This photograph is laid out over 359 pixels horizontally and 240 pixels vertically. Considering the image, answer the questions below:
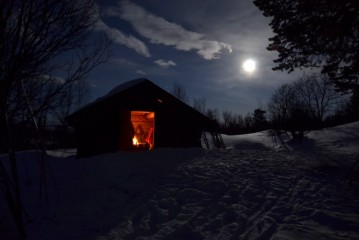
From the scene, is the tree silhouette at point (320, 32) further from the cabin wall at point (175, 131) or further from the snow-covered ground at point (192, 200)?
the cabin wall at point (175, 131)

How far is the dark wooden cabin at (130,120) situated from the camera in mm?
13070

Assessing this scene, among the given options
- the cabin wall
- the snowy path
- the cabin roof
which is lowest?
the snowy path

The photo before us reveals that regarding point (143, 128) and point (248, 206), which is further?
point (143, 128)

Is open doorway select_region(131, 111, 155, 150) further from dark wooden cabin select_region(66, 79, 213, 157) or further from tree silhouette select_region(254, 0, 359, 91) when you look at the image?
tree silhouette select_region(254, 0, 359, 91)

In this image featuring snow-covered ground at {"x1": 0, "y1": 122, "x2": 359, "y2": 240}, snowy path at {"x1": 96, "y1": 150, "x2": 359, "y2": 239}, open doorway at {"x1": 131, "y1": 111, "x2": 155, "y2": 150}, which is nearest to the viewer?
snowy path at {"x1": 96, "y1": 150, "x2": 359, "y2": 239}

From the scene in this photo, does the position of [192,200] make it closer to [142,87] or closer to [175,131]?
[175,131]

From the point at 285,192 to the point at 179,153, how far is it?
602 cm

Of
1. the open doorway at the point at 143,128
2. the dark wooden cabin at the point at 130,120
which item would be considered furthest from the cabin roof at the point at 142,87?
the open doorway at the point at 143,128

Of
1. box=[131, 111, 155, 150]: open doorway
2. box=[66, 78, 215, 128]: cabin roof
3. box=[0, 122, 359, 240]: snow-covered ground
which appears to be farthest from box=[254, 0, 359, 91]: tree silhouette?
box=[131, 111, 155, 150]: open doorway

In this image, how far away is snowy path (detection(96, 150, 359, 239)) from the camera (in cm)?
448

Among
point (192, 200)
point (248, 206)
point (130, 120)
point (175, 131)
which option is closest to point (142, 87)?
point (130, 120)

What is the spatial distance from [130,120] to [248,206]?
9.28 meters

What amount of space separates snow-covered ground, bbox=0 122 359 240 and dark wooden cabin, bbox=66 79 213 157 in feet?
8.62

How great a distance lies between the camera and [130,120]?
13.7 metres
